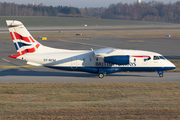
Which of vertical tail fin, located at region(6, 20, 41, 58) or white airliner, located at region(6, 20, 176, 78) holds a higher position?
vertical tail fin, located at region(6, 20, 41, 58)

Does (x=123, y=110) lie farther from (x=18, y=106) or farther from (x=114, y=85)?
(x=114, y=85)

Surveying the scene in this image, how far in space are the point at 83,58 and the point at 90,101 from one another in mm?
9029

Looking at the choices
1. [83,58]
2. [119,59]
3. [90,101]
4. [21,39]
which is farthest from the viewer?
[83,58]

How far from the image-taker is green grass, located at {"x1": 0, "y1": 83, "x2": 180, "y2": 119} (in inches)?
500

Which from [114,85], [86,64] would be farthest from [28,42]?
[114,85]

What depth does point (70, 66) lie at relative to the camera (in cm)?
2456

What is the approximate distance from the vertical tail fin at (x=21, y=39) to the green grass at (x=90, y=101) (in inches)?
177

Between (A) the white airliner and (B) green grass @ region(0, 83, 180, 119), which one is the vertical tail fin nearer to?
(A) the white airliner

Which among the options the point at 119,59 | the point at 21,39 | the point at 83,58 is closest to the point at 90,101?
the point at 119,59

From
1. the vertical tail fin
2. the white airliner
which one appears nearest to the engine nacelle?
the white airliner

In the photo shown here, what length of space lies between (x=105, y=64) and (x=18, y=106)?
1206cm

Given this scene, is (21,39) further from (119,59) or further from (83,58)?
(119,59)

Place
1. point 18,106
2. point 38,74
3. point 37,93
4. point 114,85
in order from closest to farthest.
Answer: point 18,106
point 37,93
point 114,85
point 38,74

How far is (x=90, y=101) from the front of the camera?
1609cm
